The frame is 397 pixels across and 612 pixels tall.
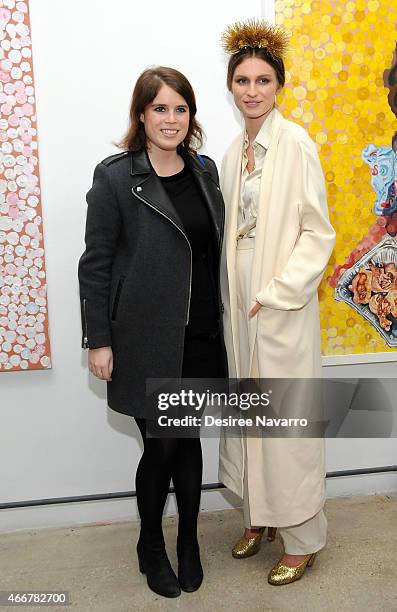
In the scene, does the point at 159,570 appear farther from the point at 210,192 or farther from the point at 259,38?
the point at 259,38

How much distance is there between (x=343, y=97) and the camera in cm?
230

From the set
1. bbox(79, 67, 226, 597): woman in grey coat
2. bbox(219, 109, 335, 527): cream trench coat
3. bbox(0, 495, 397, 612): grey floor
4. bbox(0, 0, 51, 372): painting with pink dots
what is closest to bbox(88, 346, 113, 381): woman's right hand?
bbox(79, 67, 226, 597): woman in grey coat

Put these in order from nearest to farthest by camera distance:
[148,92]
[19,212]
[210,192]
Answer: [148,92] → [210,192] → [19,212]

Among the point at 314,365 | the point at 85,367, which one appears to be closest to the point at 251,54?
the point at 314,365

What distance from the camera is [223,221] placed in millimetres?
1850

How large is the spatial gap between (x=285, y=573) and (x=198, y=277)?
3.26 feet

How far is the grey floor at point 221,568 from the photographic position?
74.2 inches

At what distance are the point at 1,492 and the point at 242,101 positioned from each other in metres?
1.69

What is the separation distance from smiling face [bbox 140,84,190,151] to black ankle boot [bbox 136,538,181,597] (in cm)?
122

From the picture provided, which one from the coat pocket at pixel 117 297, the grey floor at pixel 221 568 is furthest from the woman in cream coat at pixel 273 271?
the coat pocket at pixel 117 297

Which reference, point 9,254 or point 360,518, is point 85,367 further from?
point 360,518

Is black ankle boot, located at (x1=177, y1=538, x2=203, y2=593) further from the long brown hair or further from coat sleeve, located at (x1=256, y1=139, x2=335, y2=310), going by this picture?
the long brown hair

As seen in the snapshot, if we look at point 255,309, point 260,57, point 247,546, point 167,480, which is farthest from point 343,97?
point 247,546

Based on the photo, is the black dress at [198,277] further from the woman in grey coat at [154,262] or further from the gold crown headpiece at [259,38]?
the gold crown headpiece at [259,38]
